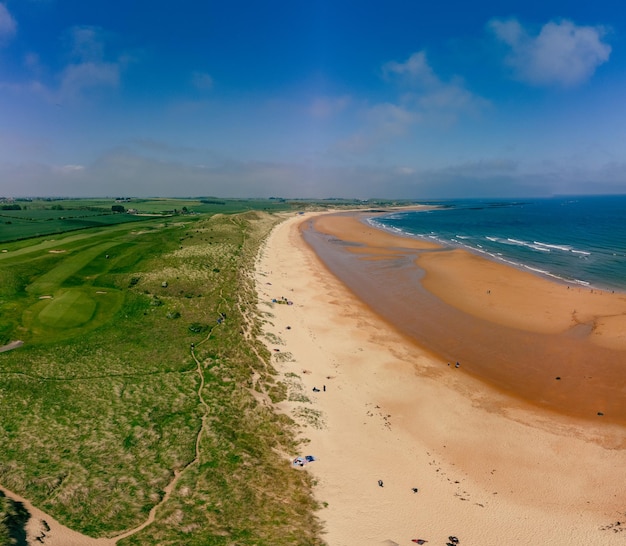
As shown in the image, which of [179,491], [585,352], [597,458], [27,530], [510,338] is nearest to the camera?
[27,530]

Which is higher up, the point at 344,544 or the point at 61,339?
the point at 61,339

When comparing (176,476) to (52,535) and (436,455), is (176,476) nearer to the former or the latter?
(52,535)

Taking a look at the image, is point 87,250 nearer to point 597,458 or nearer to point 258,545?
point 258,545

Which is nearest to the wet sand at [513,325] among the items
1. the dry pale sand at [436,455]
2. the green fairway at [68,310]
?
the dry pale sand at [436,455]

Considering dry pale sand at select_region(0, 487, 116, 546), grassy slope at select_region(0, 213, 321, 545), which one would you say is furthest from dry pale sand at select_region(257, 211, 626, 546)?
dry pale sand at select_region(0, 487, 116, 546)

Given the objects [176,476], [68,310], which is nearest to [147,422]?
[176,476]

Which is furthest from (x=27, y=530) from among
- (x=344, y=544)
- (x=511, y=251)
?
(x=511, y=251)
